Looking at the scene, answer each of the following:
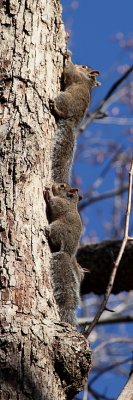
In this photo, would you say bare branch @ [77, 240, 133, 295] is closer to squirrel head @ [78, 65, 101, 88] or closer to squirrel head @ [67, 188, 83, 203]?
squirrel head @ [78, 65, 101, 88]

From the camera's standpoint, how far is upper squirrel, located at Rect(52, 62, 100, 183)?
338cm

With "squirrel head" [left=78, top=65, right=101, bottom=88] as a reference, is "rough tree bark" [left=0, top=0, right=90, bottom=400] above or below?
below

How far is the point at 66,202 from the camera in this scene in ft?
10.9

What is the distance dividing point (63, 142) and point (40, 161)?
41 cm

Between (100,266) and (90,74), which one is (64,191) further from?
(100,266)

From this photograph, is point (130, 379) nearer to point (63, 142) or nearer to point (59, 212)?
point (59, 212)

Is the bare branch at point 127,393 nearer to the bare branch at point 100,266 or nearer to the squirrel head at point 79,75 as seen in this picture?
the squirrel head at point 79,75

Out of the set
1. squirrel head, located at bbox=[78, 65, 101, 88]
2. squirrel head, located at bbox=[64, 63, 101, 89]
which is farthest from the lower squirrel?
squirrel head, located at bbox=[78, 65, 101, 88]

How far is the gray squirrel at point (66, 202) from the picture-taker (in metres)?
2.94

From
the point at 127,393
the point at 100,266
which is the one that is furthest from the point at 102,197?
the point at 127,393

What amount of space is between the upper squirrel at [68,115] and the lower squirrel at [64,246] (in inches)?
A: 4.8

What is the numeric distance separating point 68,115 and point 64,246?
0.77 m

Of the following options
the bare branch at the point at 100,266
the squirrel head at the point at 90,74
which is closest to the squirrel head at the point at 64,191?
the squirrel head at the point at 90,74

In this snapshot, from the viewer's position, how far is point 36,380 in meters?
2.33
